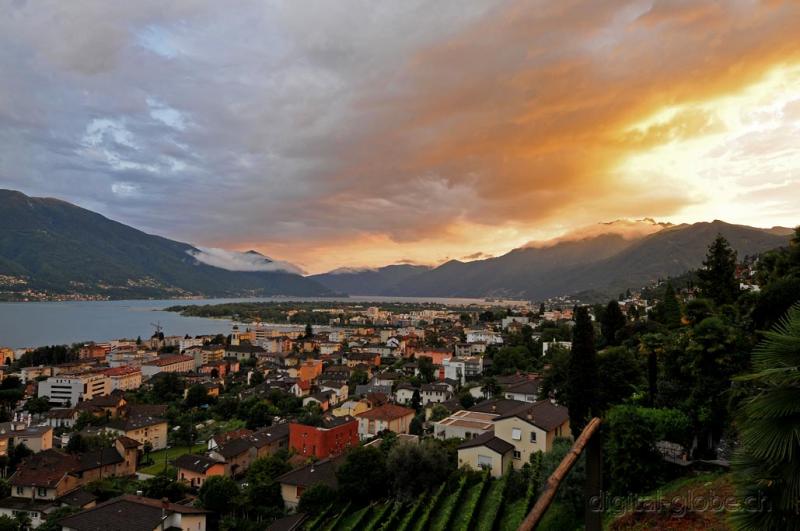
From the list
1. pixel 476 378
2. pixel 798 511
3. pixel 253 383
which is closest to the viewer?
pixel 798 511

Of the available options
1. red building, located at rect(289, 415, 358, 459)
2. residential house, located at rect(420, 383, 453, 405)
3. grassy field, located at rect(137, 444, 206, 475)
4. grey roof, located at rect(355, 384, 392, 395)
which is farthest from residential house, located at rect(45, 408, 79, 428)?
residential house, located at rect(420, 383, 453, 405)

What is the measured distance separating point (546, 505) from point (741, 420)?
1851 millimetres

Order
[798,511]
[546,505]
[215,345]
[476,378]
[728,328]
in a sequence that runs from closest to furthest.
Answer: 1. [546,505]
2. [798,511]
3. [728,328]
4. [476,378]
5. [215,345]

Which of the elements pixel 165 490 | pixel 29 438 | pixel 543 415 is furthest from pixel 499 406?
pixel 29 438

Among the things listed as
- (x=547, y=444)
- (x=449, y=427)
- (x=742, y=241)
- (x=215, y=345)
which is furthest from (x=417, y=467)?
(x=742, y=241)

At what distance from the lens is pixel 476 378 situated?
4409 centimetres

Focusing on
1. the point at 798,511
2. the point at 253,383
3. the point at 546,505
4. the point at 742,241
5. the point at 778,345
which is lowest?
the point at 253,383

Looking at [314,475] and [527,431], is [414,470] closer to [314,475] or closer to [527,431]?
[527,431]

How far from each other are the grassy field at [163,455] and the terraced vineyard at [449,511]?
13.6 meters

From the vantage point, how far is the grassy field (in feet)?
Answer: 85.2

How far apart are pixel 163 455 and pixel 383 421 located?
12.9m

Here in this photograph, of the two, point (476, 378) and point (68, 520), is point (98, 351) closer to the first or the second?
point (476, 378)

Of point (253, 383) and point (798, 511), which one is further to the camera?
point (253, 383)

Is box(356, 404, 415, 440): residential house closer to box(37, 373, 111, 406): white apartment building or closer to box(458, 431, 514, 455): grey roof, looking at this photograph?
box(458, 431, 514, 455): grey roof
